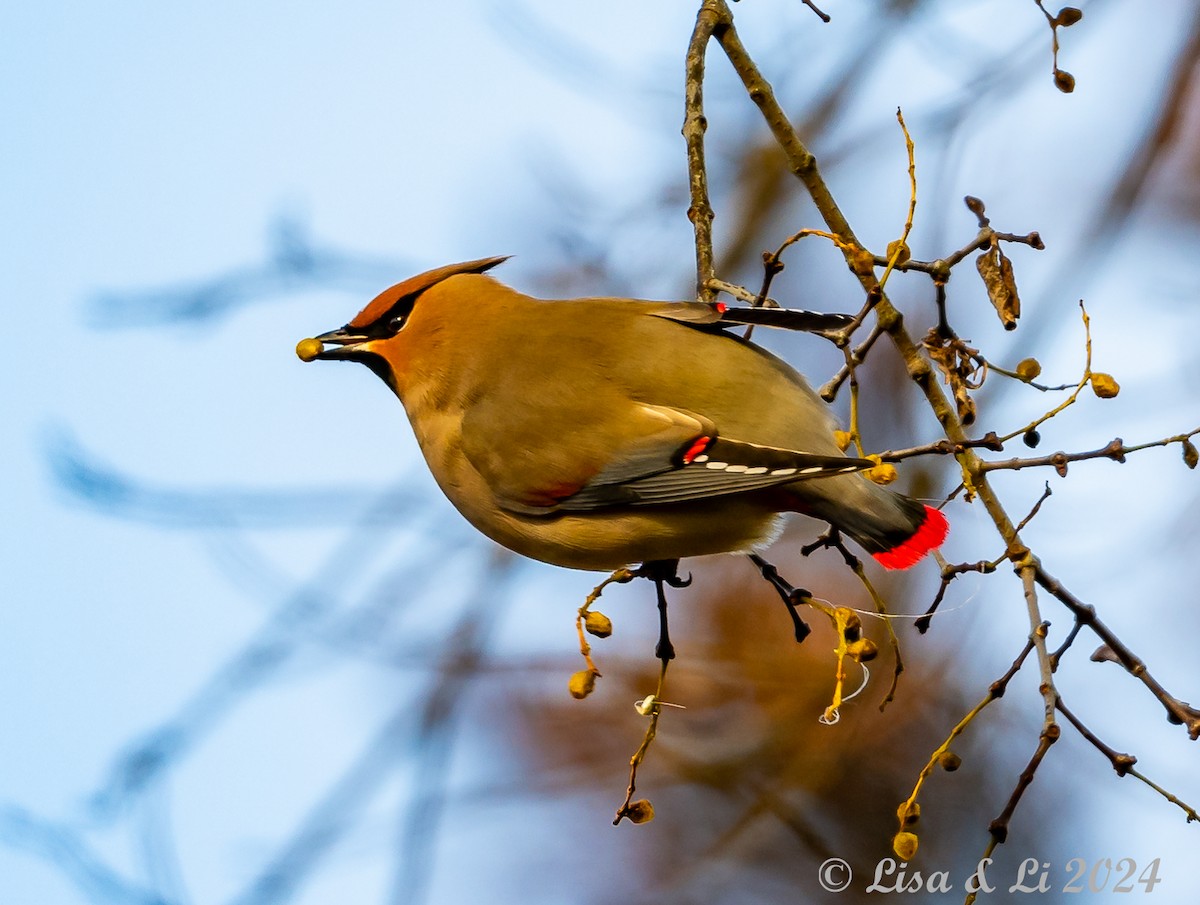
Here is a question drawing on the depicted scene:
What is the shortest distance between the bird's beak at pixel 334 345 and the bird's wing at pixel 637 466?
45 cm

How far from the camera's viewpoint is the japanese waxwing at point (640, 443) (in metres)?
2.58

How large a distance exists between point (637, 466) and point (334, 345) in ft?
2.84

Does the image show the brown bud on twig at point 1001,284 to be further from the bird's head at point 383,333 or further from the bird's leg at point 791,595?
the bird's head at point 383,333

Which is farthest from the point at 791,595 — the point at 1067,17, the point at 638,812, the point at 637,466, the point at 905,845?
the point at 1067,17

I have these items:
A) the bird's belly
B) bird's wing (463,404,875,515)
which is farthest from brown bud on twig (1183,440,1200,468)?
the bird's belly

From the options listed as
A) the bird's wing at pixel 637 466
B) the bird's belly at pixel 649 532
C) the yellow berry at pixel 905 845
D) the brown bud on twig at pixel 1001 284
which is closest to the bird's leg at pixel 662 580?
the bird's belly at pixel 649 532

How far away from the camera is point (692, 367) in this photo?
8.81ft

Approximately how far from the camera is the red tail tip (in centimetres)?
264

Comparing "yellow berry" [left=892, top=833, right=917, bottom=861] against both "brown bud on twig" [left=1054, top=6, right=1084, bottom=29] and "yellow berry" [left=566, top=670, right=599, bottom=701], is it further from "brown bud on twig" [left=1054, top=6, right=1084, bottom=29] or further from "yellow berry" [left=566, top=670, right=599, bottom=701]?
"brown bud on twig" [left=1054, top=6, right=1084, bottom=29]

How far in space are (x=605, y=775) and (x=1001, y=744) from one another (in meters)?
1.38

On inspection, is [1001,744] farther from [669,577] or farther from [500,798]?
[669,577]

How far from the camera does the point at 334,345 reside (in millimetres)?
3070

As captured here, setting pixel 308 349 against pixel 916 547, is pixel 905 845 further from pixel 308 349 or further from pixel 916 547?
pixel 308 349

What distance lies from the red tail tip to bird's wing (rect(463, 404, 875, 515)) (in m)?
0.33
